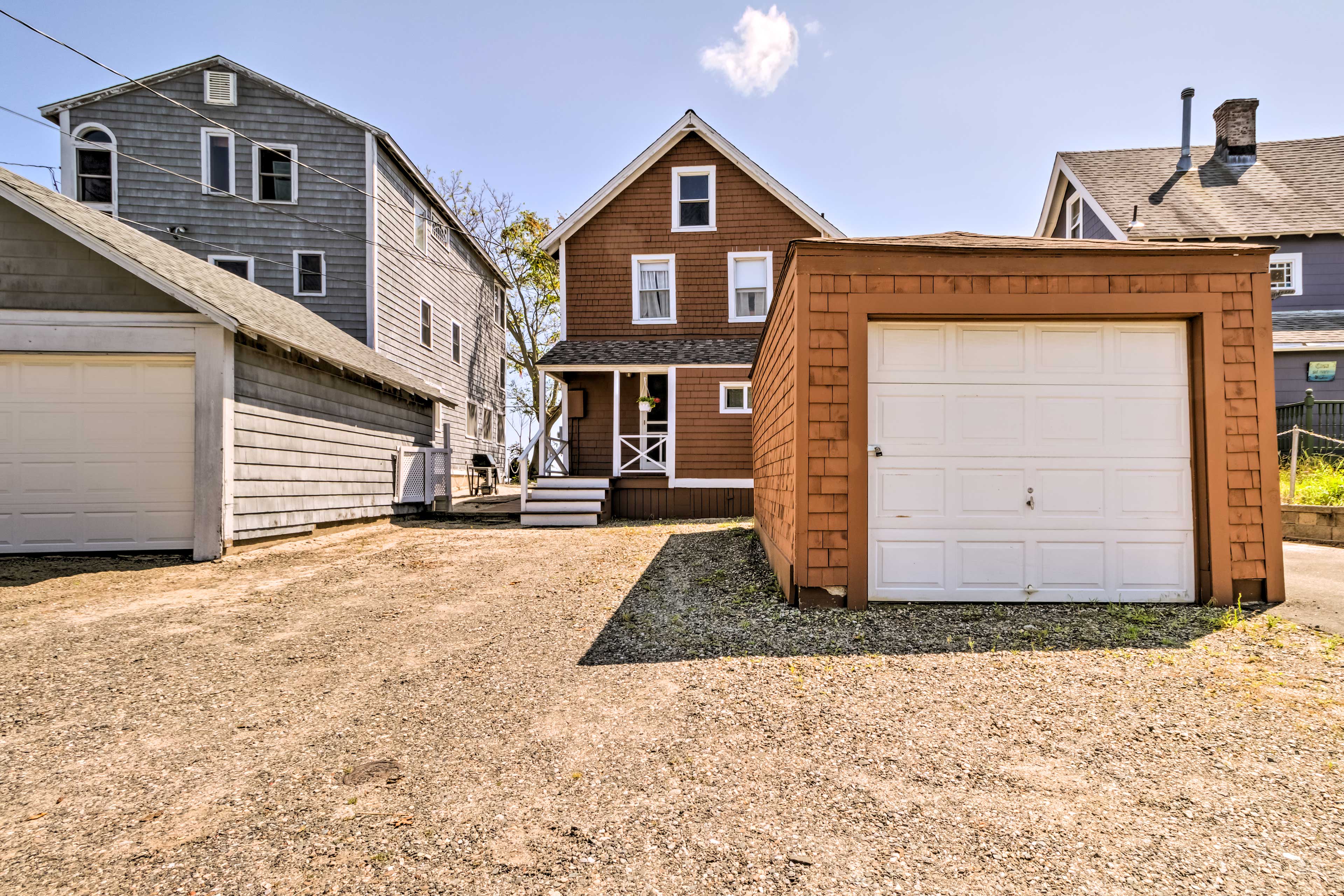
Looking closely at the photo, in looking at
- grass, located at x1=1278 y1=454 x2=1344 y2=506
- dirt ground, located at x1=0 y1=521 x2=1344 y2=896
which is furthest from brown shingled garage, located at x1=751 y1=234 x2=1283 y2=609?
grass, located at x1=1278 y1=454 x2=1344 y2=506

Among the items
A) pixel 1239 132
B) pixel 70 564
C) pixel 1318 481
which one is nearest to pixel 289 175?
pixel 70 564

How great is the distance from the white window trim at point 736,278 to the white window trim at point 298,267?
9021 millimetres

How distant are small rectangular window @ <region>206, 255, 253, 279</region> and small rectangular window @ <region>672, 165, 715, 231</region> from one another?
31.4 ft

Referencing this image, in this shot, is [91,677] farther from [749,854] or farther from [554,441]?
[554,441]

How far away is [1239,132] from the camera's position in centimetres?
1642

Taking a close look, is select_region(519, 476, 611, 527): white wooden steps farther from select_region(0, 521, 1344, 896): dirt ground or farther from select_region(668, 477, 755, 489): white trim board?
select_region(0, 521, 1344, 896): dirt ground

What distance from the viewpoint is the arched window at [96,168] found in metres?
14.2

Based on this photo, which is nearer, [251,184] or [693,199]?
[693,199]

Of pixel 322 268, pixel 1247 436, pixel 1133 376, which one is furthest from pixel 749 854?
pixel 322 268

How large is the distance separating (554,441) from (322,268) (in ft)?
21.8

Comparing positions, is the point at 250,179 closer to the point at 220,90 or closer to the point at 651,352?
the point at 220,90

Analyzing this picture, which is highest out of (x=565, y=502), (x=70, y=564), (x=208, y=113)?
(x=208, y=113)

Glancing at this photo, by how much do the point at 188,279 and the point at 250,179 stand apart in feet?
26.2

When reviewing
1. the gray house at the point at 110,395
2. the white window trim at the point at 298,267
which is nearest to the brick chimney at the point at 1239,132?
the gray house at the point at 110,395
